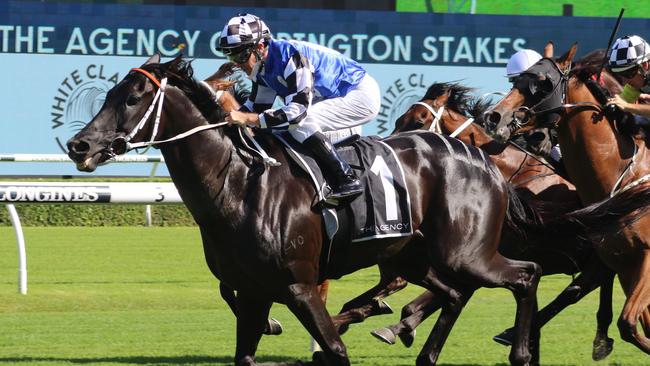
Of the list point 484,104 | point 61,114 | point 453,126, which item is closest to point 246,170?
point 453,126

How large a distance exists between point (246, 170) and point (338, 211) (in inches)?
18.6

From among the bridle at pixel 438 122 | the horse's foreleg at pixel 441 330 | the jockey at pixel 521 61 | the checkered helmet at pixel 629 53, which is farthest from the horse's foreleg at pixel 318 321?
the bridle at pixel 438 122

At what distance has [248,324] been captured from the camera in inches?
224

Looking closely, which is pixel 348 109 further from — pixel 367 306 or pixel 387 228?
pixel 367 306

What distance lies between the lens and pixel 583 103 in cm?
605

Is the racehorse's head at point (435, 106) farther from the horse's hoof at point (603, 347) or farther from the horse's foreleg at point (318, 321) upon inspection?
the horse's foreleg at point (318, 321)

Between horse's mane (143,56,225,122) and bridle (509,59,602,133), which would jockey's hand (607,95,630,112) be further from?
horse's mane (143,56,225,122)

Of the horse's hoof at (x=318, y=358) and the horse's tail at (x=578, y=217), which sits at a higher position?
the horse's tail at (x=578, y=217)

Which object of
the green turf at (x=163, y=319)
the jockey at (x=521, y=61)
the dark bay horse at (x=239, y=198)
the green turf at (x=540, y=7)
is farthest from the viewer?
the green turf at (x=540, y=7)

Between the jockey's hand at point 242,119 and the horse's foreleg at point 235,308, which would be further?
the horse's foreleg at point 235,308

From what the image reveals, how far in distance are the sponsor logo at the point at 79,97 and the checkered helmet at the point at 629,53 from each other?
12180 millimetres

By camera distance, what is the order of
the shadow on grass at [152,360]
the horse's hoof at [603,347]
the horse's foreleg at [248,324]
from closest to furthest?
the horse's foreleg at [248,324] → the horse's hoof at [603,347] → the shadow on grass at [152,360]

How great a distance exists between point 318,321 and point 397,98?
1326 centimetres

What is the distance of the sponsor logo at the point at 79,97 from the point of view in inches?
694
